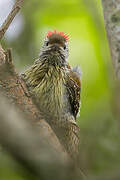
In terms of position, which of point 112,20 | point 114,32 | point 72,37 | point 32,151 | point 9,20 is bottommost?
point 32,151

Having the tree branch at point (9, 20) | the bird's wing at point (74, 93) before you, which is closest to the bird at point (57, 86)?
the bird's wing at point (74, 93)

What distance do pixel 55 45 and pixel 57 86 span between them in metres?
0.56

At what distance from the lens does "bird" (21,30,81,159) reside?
374 cm

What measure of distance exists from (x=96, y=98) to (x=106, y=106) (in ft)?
2.76

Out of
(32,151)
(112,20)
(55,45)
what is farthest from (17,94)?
(32,151)

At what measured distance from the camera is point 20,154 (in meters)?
1.00

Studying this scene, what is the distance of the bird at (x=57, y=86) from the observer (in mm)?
3738

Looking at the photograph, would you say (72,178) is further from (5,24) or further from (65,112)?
(65,112)

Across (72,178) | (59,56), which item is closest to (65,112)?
(59,56)

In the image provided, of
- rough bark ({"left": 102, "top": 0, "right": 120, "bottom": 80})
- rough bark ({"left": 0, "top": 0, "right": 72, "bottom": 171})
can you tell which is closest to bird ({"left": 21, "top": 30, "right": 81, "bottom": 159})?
rough bark ({"left": 0, "top": 0, "right": 72, "bottom": 171})

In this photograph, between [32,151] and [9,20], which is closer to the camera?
[32,151]

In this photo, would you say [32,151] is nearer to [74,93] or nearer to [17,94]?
[17,94]

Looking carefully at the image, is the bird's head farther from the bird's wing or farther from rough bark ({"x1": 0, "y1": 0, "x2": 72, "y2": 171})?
rough bark ({"x1": 0, "y1": 0, "x2": 72, "y2": 171})

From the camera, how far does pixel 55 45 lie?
413cm
